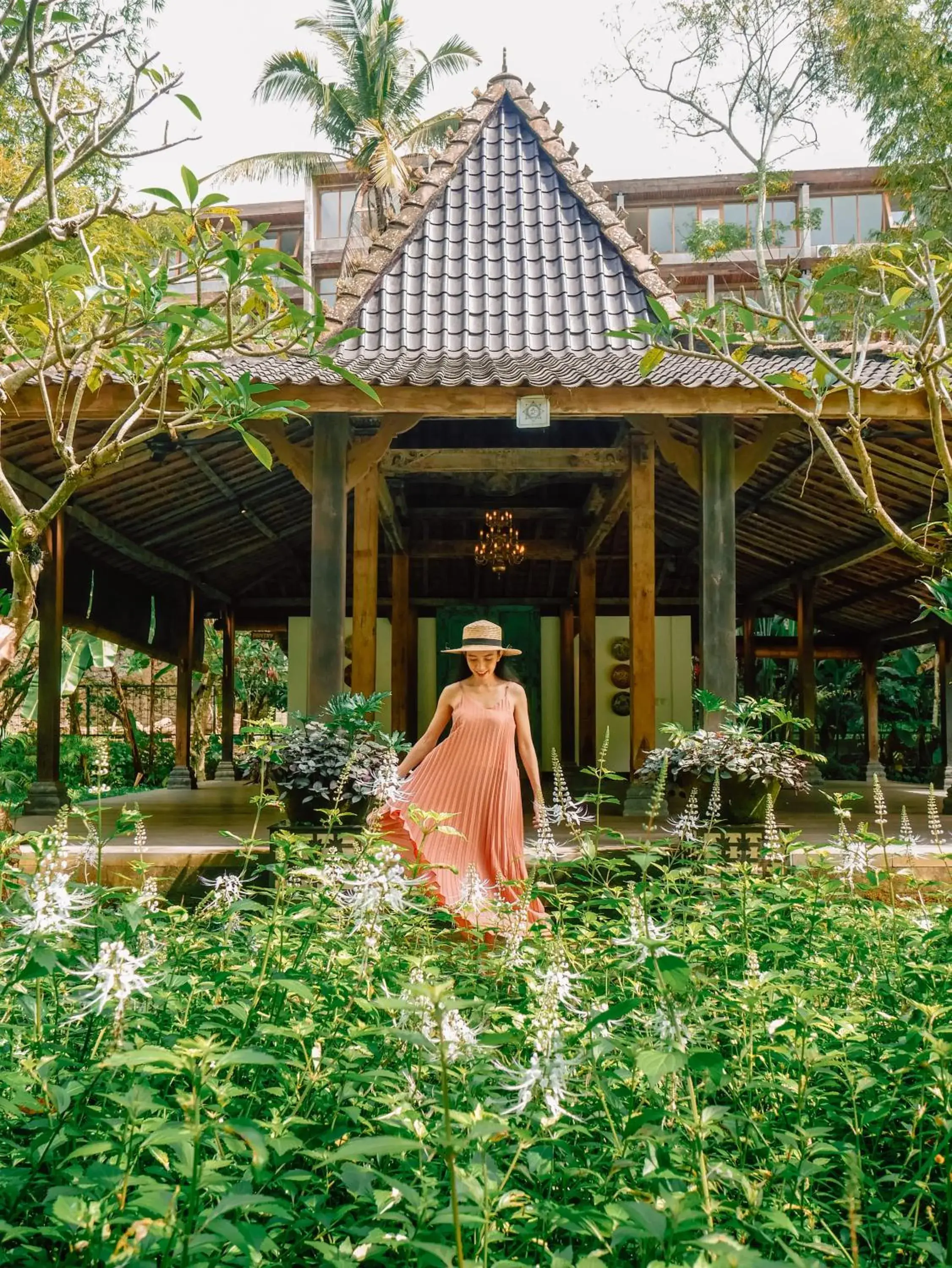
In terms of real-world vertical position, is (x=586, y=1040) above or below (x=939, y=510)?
below

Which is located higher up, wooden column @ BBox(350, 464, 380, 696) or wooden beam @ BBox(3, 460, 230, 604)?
wooden beam @ BBox(3, 460, 230, 604)

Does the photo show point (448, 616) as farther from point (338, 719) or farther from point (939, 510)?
point (338, 719)

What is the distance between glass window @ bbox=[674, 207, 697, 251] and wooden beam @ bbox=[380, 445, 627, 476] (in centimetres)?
1845

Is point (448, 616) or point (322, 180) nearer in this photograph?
point (448, 616)

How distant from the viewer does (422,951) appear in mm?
2221

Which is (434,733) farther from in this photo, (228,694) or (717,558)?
(228,694)

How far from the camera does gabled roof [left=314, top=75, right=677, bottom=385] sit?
7.03 meters

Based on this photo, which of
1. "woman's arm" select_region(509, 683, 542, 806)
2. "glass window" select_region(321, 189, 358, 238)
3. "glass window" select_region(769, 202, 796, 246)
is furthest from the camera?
"glass window" select_region(321, 189, 358, 238)

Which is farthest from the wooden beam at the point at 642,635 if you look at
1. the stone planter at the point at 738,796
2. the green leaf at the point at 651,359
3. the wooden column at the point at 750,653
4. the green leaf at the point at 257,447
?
the wooden column at the point at 750,653

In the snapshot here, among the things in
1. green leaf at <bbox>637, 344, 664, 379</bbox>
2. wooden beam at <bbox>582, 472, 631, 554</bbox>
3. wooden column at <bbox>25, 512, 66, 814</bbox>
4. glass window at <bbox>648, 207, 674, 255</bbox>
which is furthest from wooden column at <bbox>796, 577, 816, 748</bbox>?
glass window at <bbox>648, 207, 674, 255</bbox>

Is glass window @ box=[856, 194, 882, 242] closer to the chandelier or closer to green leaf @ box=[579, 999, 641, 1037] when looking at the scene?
the chandelier

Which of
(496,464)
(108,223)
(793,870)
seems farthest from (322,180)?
(793,870)

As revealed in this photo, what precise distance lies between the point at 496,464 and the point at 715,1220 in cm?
638

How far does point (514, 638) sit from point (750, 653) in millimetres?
3521
